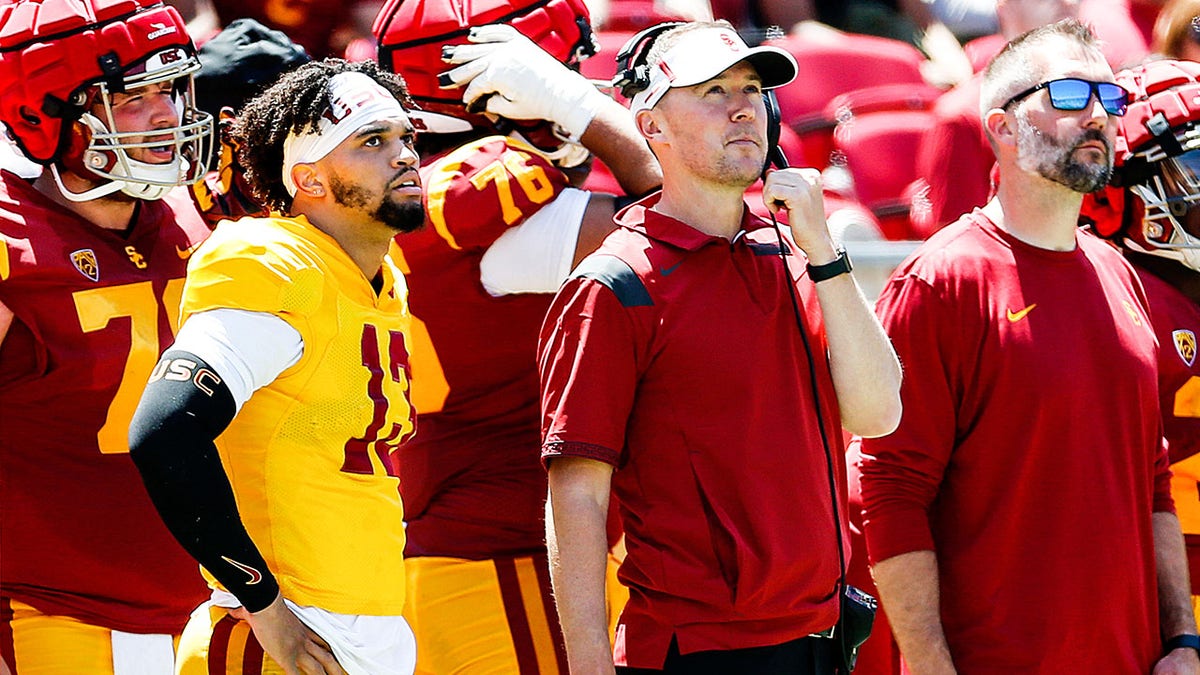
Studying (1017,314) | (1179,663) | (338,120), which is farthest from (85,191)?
(1179,663)

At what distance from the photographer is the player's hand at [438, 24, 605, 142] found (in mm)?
4137

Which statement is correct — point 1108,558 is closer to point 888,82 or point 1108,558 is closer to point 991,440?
point 991,440

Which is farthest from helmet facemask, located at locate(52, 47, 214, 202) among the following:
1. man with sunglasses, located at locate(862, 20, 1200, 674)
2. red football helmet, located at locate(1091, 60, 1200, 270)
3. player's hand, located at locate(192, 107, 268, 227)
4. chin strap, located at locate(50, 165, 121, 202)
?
red football helmet, located at locate(1091, 60, 1200, 270)

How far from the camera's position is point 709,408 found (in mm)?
3287

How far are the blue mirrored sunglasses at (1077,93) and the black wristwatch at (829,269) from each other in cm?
100

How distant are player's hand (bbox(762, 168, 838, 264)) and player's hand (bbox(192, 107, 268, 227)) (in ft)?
5.98

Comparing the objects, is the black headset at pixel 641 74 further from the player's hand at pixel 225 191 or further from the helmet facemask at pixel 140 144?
the player's hand at pixel 225 191

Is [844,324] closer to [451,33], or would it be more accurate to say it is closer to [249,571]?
[249,571]

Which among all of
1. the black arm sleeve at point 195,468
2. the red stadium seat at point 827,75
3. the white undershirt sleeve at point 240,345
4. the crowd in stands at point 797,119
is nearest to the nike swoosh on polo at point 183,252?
the crowd in stands at point 797,119

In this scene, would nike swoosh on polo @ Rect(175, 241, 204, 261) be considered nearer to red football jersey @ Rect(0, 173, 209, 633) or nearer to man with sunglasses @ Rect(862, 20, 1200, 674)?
red football jersey @ Rect(0, 173, 209, 633)

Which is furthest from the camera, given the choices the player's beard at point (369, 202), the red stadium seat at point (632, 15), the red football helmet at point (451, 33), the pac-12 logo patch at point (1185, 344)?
the red stadium seat at point (632, 15)

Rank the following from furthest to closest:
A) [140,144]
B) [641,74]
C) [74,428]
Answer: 1. [140,144]
2. [74,428]
3. [641,74]

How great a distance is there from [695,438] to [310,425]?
0.78m

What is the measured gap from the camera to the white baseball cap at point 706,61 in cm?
347
